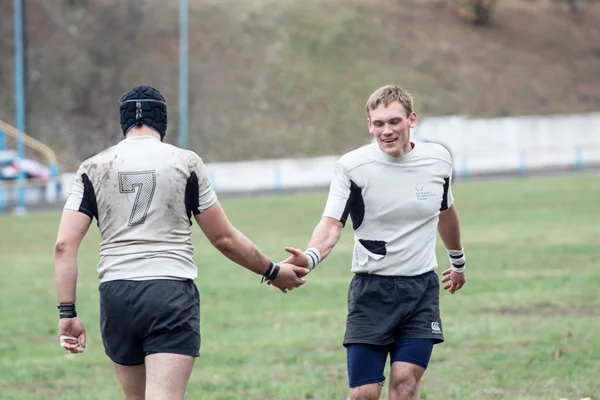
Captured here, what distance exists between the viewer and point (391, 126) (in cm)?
621

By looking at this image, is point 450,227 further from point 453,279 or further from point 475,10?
point 475,10

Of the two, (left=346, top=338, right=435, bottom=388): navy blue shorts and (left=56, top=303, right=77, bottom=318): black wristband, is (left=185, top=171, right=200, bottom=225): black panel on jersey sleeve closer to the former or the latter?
(left=56, top=303, right=77, bottom=318): black wristband

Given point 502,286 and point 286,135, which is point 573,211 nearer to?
point 502,286

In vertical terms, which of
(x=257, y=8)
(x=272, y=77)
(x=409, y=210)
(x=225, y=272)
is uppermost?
(x=257, y=8)

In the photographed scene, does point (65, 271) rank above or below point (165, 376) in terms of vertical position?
above

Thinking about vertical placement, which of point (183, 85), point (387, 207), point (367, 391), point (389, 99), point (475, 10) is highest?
point (475, 10)

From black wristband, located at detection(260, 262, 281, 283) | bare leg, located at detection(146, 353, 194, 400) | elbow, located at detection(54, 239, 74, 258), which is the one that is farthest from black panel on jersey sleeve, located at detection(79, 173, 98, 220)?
black wristband, located at detection(260, 262, 281, 283)

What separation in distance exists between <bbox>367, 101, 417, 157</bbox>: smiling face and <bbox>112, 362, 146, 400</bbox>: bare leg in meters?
1.89

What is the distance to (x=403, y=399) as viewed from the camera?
241 inches

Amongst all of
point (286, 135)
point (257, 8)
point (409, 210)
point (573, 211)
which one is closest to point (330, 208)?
point (409, 210)

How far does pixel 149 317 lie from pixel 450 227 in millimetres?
2270

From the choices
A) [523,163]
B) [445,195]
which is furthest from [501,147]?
[445,195]

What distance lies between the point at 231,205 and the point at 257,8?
21418 mm

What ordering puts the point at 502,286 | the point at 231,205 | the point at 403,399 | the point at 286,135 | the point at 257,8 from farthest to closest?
the point at 257,8 < the point at 286,135 < the point at 231,205 < the point at 502,286 < the point at 403,399
